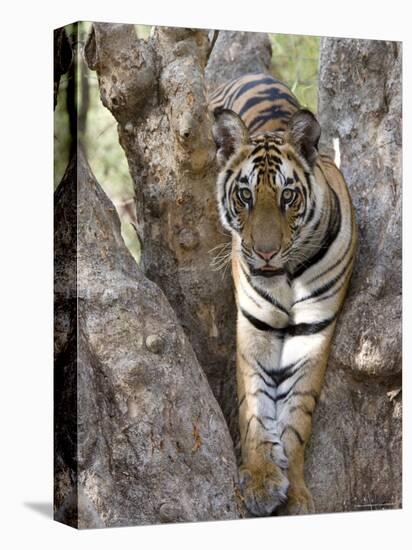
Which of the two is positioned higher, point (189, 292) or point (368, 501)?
point (189, 292)

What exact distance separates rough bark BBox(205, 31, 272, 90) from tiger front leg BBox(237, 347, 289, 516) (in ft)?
5.15

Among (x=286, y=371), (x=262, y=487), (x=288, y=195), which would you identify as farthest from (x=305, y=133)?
(x=262, y=487)

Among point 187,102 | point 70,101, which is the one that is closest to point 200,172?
point 187,102

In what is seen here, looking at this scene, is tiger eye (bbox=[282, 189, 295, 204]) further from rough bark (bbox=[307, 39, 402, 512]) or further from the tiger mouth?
rough bark (bbox=[307, 39, 402, 512])

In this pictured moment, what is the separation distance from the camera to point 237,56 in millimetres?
6574

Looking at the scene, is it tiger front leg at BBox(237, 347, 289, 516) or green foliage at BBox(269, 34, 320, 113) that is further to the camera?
green foliage at BBox(269, 34, 320, 113)

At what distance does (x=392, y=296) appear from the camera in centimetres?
623

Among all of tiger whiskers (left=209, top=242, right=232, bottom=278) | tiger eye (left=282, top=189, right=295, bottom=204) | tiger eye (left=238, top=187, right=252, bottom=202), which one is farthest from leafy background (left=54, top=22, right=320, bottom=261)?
tiger eye (left=282, top=189, right=295, bottom=204)

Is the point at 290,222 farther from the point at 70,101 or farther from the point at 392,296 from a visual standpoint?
the point at 70,101

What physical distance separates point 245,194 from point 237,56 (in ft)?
3.52

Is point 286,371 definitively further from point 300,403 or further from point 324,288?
point 324,288

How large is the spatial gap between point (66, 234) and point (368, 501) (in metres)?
2.15

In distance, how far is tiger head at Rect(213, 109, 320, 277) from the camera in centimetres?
580

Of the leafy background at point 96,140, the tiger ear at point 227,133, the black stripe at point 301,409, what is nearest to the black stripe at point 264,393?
the black stripe at point 301,409
